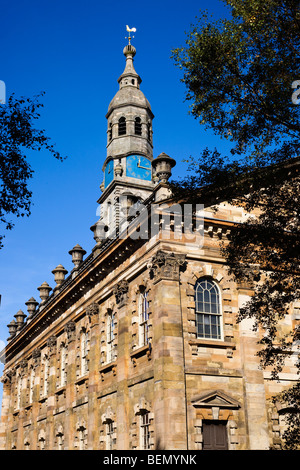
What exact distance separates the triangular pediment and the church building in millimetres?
42

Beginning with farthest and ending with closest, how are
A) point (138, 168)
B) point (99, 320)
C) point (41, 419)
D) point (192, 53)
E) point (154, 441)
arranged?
point (138, 168)
point (41, 419)
point (99, 320)
point (154, 441)
point (192, 53)

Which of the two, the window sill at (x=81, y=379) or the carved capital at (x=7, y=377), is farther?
the carved capital at (x=7, y=377)

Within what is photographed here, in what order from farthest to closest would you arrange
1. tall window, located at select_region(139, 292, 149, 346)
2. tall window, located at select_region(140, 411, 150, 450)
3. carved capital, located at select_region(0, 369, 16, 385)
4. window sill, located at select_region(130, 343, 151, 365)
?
carved capital, located at select_region(0, 369, 16, 385) → tall window, located at select_region(139, 292, 149, 346) → window sill, located at select_region(130, 343, 151, 365) → tall window, located at select_region(140, 411, 150, 450)

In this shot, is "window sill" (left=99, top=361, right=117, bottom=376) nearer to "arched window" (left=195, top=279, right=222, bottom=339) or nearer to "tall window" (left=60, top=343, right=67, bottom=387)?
"arched window" (left=195, top=279, right=222, bottom=339)

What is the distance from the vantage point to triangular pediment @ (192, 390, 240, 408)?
1992cm

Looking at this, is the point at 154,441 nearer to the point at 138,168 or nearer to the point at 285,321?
the point at 285,321

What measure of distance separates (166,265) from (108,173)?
26802 mm

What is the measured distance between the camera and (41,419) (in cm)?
3503

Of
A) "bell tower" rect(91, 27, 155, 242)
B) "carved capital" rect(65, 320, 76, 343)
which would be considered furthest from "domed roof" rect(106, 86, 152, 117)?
"carved capital" rect(65, 320, 76, 343)

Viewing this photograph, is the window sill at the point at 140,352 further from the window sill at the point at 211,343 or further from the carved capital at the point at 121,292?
the carved capital at the point at 121,292

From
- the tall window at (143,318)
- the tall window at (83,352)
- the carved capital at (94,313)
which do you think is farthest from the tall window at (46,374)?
the tall window at (143,318)

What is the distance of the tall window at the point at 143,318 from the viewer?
74.4ft
